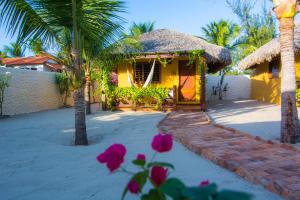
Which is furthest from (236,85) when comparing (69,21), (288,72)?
(69,21)

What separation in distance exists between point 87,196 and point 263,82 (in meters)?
16.2

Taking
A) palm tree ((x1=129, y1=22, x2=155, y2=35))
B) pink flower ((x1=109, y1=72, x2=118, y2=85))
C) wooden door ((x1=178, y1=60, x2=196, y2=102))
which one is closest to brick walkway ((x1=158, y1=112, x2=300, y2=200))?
wooden door ((x1=178, y1=60, x2=196, y2=102))

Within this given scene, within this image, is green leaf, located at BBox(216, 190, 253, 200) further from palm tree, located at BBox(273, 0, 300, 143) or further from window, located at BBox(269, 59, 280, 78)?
window, located at BBox(269, 59, 280, 78)

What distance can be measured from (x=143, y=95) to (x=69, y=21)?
265 inches

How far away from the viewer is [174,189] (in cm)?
100

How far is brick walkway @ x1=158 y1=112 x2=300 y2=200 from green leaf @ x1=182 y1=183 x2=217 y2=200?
2.14 meters

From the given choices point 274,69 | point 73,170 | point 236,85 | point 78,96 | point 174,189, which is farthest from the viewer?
point 236,85

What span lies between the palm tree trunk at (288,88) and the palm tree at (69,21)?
3132mm

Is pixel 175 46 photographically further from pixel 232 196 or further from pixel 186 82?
pixel 232 196

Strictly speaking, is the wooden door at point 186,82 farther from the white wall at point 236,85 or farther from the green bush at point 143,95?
the white wall at point 236,85

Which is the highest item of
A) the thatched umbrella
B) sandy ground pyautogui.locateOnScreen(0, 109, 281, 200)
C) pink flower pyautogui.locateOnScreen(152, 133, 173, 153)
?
the thatched umbrella

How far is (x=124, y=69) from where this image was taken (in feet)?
43.7

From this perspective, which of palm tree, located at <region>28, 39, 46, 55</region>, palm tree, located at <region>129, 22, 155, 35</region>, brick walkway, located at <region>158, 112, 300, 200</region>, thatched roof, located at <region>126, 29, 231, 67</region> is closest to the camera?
brick walkway, located at <region>158, 112, 300, 200</region>

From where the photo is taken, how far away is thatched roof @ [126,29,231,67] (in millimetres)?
11977
